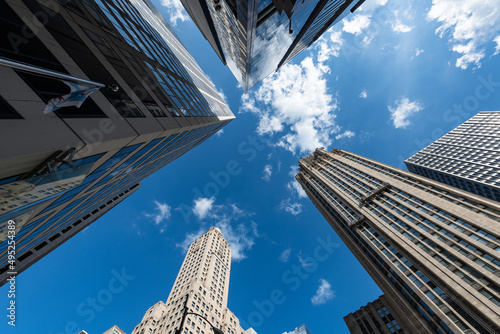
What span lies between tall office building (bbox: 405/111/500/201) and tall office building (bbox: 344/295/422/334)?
A: 55.4 meters

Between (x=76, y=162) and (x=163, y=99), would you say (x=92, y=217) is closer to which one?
(x=163, y=99)

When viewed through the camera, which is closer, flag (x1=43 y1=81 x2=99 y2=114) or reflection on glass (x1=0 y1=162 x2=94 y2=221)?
flag (x1=43 y1=81 x2=99 y2=114)

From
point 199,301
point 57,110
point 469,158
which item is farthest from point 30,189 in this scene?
point 469,158

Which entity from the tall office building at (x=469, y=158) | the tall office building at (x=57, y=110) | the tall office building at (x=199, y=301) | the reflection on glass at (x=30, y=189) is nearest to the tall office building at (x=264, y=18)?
the tall office building at (x=57, y=110)

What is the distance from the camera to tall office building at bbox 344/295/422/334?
4334 cm

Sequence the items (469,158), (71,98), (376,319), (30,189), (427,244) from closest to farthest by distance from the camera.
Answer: (71,98), (30,189), (427,244), (376,319), (469,158)

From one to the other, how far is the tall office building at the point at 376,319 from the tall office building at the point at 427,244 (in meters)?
5.86

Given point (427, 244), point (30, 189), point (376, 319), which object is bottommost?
point (30, 189)

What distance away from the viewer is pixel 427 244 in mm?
36594

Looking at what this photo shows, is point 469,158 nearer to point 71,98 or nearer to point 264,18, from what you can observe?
point 264,18

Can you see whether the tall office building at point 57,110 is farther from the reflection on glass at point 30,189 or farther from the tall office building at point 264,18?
the tall office building at point 264,18

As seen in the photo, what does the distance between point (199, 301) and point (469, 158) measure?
371ft

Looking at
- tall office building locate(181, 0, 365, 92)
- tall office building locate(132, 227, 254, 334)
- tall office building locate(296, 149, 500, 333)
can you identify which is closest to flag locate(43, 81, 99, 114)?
tall office building locate(181, 0, 365, 92)

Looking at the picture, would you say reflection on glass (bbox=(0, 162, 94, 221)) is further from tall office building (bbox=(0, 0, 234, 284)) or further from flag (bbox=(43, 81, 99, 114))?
flag (bbox=(43, 81, 99, 114))
